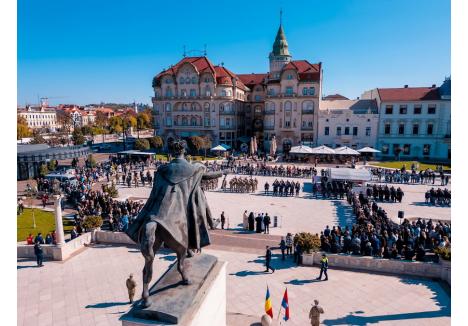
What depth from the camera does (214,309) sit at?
25.3 feet

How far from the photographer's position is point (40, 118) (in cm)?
13112

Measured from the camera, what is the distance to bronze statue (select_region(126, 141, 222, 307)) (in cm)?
648

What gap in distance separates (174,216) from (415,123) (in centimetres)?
5577

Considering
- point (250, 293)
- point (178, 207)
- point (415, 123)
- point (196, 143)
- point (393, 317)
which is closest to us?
point (178, 207)

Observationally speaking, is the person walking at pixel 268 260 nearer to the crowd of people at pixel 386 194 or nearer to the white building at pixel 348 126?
the crowd of people at pixel 386 194

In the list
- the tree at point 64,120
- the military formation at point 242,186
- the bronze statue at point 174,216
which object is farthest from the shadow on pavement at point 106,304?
the tree at point 64,120

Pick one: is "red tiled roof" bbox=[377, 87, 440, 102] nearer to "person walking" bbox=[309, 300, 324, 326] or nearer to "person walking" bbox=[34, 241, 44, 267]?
"person walking" bbox=[309, 300, 324, 326]

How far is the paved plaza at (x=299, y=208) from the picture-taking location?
69.6ft

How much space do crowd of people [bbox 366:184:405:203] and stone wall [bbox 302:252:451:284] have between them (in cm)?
1329

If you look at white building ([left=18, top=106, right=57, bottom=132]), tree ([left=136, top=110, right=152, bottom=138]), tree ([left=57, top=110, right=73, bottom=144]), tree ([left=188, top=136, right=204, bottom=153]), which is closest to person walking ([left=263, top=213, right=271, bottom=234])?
tree ([left=188, top=136, right=204, bottom=153])

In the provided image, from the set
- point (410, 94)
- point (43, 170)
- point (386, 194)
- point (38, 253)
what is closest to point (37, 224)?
point (38, 253)

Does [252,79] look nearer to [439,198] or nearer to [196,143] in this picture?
[196,143]

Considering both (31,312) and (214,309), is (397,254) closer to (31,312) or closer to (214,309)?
(214,309)

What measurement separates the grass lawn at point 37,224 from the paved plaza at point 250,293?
4548 millimetres
